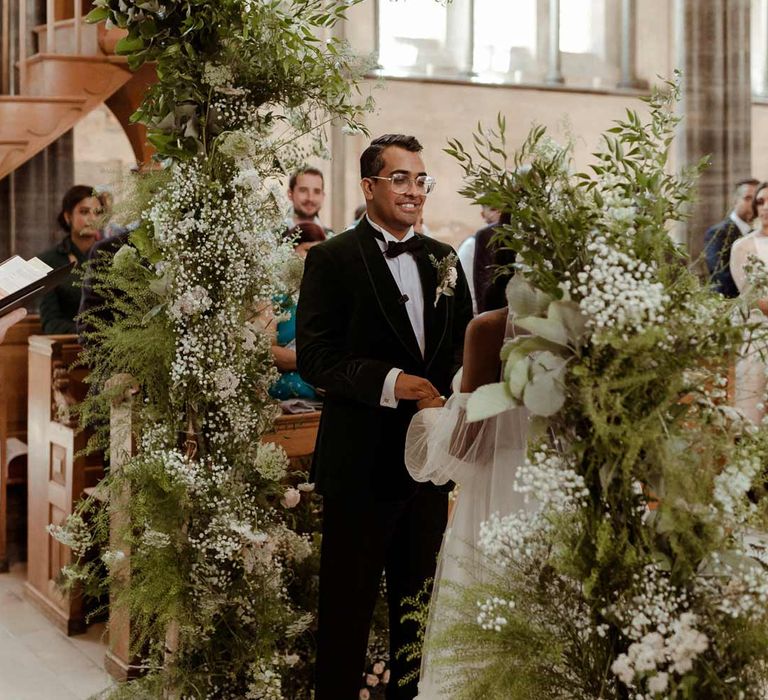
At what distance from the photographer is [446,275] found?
10.9ft

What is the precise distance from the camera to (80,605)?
16.6 feet

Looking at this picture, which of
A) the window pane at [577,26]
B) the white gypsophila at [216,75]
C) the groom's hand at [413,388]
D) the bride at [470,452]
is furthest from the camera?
the window pane at [577,26]

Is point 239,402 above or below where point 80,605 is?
above

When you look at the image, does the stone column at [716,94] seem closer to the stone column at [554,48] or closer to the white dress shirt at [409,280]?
the stone column at [554,48]

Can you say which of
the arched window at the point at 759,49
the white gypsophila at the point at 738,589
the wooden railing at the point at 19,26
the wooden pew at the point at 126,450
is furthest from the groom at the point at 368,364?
the arched window at the point at 759,49

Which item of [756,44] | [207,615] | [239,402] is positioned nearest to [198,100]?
[239,402]

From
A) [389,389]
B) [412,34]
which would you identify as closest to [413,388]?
[389,389]

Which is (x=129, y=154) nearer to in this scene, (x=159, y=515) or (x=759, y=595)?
(x=159, y=515)

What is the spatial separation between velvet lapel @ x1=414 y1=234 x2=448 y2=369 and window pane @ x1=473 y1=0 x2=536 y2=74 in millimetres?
10934

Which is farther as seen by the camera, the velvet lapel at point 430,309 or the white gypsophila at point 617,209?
the velvet lapel at point 430,309

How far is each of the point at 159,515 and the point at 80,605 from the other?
1.66 m

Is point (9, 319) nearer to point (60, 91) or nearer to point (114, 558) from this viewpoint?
point (114, 558)

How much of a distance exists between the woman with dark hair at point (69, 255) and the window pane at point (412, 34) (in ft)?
23.1

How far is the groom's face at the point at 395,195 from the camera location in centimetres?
320
